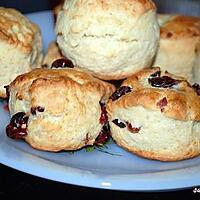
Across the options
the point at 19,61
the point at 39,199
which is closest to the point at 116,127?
the point at 39,199

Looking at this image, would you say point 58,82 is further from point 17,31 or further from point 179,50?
point 179,50

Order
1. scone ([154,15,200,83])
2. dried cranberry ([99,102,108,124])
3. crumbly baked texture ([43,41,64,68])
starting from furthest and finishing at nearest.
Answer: scone ([154,15,200,83]) < crumbly baked texture ([43,41,64,68]) < dried cranberry ([99,102,108,124])

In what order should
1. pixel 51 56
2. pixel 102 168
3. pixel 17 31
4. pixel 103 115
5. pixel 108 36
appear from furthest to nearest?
pixel 51 56 → pixel 17 31 → pixel 108 36 → pixel 103 115 → pixel 102 168

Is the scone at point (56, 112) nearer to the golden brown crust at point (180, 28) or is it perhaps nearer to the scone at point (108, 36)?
the scone at point (108, 36)

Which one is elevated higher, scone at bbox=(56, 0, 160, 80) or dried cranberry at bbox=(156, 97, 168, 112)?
scone at bbox=(56, 0, 160, 80)

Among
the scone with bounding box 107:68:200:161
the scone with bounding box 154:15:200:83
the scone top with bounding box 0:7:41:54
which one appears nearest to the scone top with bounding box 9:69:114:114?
the scone with bounding box 107:68:200:161

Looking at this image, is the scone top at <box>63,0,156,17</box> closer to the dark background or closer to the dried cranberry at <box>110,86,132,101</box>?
the dried cranberry at <box>110,86,132,101</box>

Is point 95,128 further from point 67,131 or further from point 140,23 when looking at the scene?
point 140,23

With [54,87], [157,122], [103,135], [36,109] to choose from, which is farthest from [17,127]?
[157,122]
